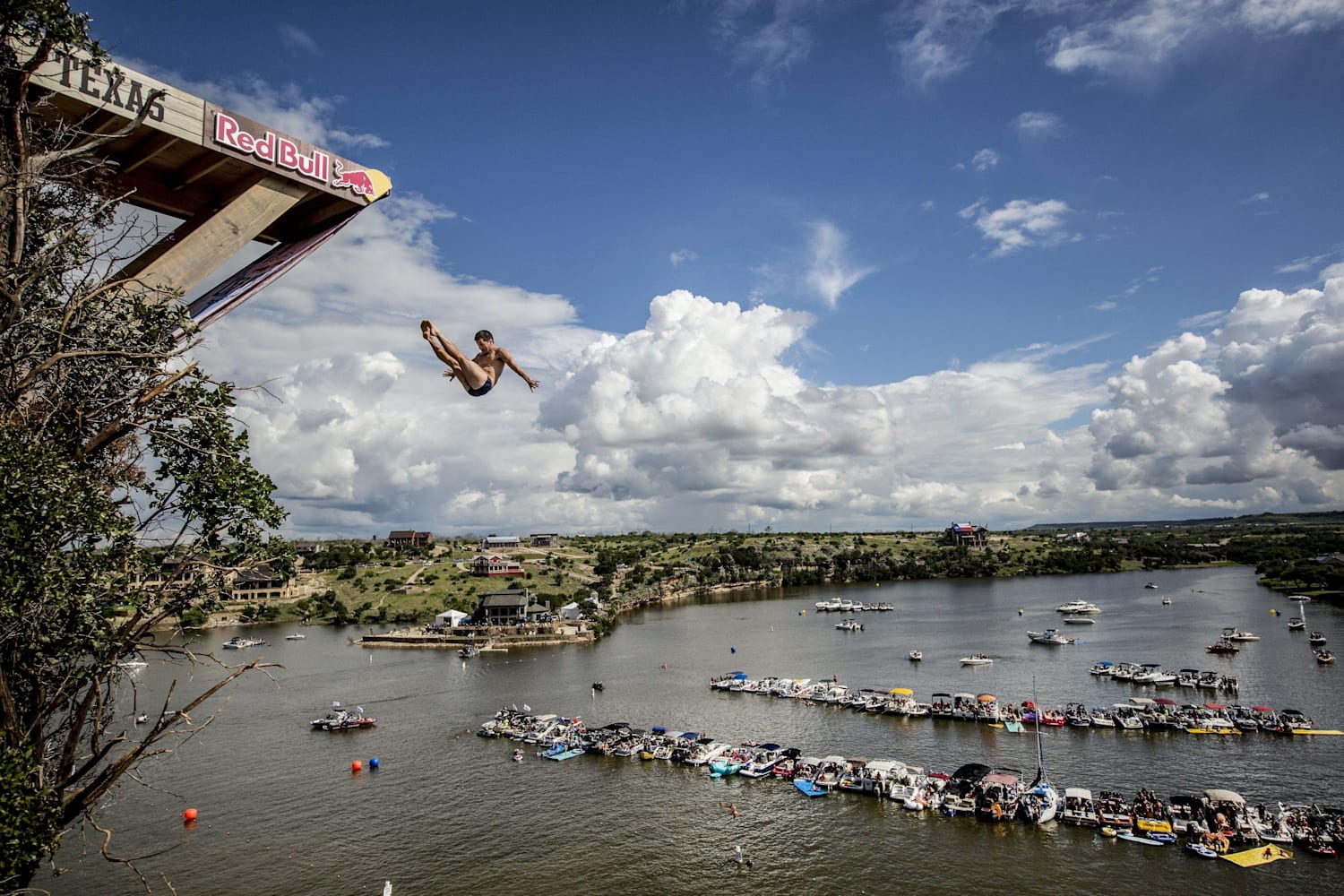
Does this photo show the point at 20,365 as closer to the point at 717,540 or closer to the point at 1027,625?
the point at 1027,625

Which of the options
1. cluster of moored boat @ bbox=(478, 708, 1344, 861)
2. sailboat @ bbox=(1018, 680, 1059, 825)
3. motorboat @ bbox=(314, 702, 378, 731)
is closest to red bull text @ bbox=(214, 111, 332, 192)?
cluster of moored boat @ bbox=(478, 708, 1344, 861)

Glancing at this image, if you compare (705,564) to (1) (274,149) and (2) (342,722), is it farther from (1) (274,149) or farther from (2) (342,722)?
(1) (274,149)

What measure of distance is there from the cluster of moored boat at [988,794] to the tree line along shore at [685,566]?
40015 mm

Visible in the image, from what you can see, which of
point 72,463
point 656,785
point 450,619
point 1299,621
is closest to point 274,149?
point 72,463

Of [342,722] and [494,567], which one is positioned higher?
[494,567]

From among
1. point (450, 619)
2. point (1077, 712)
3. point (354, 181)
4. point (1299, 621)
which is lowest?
point (1077, 712)

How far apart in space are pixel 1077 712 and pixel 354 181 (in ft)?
151

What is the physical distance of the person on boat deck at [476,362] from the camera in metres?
5.96

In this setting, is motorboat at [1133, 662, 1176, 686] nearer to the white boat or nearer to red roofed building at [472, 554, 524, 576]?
the white boat

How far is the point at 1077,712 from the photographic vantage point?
40969 mm

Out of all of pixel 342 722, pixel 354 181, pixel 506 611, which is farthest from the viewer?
pixel 506 611

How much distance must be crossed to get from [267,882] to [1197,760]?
40450 mm

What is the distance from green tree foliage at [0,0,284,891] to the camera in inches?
243

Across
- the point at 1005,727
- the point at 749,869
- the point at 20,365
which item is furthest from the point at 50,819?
the point at 1005,727
